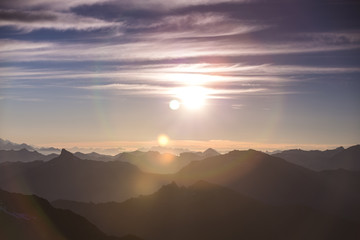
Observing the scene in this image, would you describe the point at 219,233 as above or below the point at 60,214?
above

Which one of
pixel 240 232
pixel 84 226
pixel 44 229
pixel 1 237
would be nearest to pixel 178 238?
pixel 240 232

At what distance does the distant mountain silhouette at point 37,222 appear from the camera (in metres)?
81.4

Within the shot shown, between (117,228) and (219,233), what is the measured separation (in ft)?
158

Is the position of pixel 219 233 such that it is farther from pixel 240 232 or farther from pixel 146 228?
pixel 146 228

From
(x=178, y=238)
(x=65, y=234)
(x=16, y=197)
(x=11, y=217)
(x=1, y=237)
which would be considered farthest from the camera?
(x=178, y=238)

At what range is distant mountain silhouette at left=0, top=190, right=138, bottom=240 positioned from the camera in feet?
267

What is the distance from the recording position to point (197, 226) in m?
200

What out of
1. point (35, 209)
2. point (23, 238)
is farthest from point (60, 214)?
point (23, 238)

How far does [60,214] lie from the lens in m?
112

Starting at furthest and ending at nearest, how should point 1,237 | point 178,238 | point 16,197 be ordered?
point 178,238 → point 16,197 → point 1,237

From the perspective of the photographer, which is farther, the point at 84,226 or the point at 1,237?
the point at 84,226

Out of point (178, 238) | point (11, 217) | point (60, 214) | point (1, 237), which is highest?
point (178, 238)

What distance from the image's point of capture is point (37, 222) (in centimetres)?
8994

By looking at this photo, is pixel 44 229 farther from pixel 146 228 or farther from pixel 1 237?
pixel 146 228
